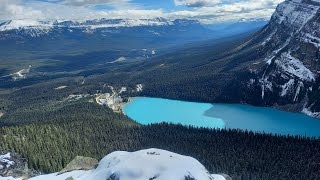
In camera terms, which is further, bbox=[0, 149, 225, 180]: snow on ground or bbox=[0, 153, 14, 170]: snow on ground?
bbox=[0, 153, 14, 170]: snow on ground

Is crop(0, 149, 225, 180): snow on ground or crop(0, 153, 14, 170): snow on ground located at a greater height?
crop(0, 149, 225, 180): snow on ground

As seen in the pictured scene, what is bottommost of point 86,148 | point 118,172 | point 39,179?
point 86,148

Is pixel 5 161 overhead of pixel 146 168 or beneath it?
beneath

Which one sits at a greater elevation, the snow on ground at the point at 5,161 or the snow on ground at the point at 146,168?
the snow on ground at the point at 146,168

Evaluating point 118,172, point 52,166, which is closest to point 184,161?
point 118,172

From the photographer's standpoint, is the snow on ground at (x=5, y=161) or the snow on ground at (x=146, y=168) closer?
the snow on ground at (x=146, y=168)

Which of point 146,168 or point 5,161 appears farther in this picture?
point 5,161

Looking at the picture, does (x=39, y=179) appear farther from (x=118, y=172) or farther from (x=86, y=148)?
(x=86, y=148)

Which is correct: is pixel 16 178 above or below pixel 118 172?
below
